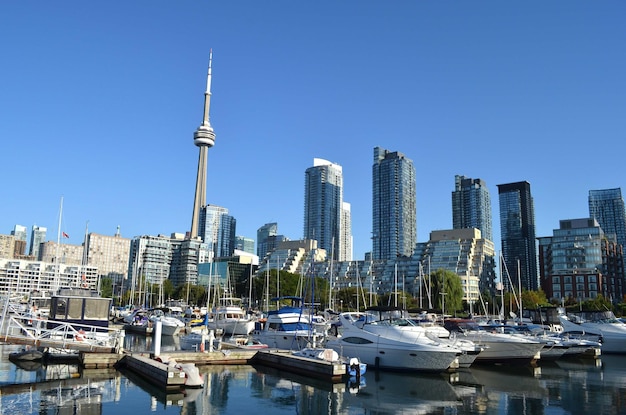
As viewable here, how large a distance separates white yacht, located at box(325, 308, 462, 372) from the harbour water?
2.81ft

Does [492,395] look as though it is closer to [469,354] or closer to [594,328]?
[469,354]

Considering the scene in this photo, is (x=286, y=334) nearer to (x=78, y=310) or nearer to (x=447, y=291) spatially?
(x=78, y=310)

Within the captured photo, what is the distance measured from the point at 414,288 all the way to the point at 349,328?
130 metres

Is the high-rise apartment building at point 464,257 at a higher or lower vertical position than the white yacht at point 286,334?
higher

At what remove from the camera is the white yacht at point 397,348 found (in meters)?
36.8

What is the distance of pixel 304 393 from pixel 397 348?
9575 millimetres

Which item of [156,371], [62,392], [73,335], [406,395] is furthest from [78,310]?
[406,395]

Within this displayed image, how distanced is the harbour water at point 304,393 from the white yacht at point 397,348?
86cm

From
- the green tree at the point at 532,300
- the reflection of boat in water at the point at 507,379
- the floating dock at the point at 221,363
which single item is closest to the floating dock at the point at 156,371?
the floating dock at the point at 221,363

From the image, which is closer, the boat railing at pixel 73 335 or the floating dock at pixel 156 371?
the floating dock at pixel 156 371

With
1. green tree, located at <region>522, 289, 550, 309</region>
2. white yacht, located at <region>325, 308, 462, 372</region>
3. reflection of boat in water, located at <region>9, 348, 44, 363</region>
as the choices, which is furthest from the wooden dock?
green tree, located at <region>522, 289, 550, 309</region>

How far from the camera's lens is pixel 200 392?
29.7 m

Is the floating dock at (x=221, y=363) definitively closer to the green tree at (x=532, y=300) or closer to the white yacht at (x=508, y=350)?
the white yacht at (x=508, y=350)

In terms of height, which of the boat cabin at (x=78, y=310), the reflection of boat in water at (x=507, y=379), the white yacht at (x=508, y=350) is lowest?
the reflection of boat in water at (x=507, y=379)
